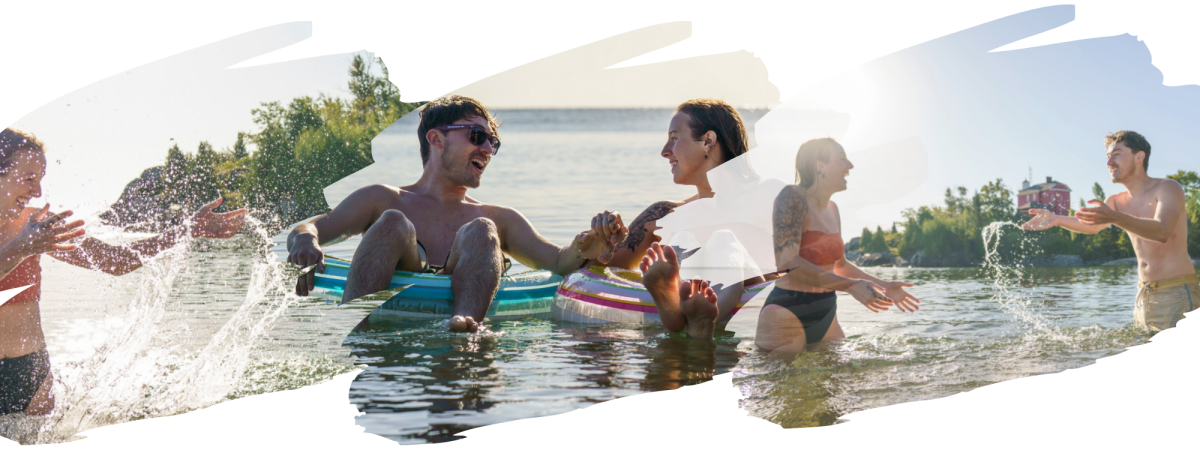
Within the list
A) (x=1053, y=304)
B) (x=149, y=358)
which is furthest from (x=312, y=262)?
(x=1053, y=304)

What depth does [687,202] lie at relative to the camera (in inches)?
181

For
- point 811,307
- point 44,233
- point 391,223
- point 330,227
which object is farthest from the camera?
point 330,227

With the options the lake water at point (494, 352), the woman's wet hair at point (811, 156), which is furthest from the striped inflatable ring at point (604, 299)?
the woman's wet hair at point (811, 156)

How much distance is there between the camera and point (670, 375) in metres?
3.48

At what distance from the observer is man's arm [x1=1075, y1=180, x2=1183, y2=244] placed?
400cm

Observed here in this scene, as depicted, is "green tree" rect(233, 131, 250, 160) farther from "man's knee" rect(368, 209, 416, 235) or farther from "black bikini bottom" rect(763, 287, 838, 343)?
"black bikini bottom" rect(763, 287, 838, 343)

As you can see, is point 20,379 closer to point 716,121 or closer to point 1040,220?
point 716,121

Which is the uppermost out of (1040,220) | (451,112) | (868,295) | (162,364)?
(451,112)

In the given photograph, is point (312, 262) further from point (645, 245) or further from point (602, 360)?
point (645, 245)

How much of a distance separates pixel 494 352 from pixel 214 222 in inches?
61.5

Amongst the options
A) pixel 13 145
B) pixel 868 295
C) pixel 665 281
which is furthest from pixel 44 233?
pixel 868 295

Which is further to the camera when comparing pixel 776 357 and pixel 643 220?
pixel 643 220

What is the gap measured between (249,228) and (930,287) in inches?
144

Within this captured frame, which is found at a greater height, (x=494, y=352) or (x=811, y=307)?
(x=811, y=307)
